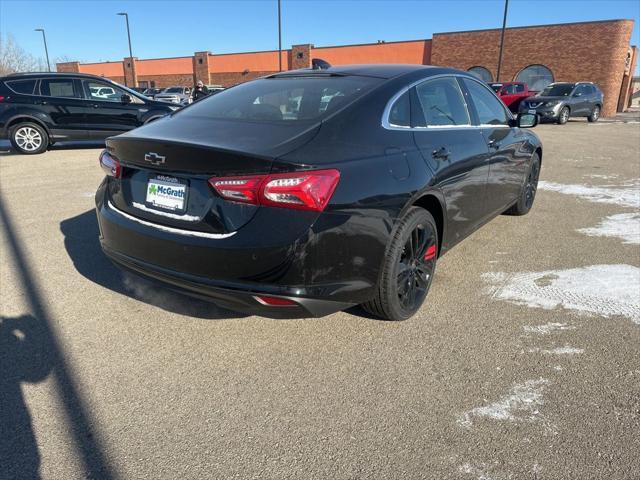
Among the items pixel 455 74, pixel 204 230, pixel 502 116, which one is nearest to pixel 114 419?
pixel 204 230

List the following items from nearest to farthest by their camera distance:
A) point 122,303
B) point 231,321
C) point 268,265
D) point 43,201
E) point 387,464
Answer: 1. point 387,464
2. point 268,265
3. point 231,321
4. point 122,303
5. point 43,201

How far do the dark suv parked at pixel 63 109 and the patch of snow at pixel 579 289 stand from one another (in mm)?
8937

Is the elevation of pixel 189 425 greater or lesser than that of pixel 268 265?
lesser

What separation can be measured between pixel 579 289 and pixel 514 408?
1.77 m

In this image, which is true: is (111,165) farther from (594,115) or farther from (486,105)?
(594,115)

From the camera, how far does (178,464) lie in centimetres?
204

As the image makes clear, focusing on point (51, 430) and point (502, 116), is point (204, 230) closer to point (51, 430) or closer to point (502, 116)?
point (51, 430)

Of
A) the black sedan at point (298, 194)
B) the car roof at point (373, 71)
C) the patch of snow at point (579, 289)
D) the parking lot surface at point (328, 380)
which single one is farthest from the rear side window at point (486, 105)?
the patch of snow at point (579, 289)

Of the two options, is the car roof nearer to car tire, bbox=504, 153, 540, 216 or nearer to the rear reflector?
the rear reflector

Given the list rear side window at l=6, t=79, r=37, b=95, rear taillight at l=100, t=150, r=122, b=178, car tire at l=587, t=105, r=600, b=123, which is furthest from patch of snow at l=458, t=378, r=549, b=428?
car tire at l=587, t=105, r=600, b=123

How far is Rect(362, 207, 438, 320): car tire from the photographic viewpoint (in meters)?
2.86

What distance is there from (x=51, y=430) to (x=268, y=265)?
1.25 m

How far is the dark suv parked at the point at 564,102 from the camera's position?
2009 cm

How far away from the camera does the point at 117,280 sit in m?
3.86
